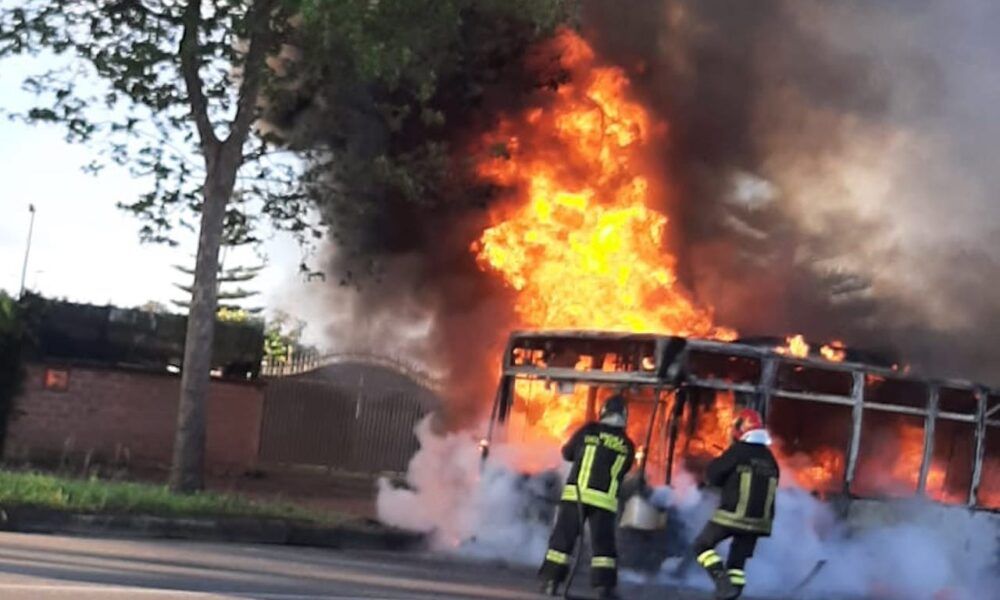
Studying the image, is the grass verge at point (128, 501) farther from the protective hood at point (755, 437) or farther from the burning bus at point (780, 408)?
the protective hood at point (755, 437)

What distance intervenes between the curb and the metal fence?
8.04 metres

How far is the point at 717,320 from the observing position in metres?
15.5

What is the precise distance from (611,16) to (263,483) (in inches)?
309

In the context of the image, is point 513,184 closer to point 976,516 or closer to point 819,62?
point 819,62

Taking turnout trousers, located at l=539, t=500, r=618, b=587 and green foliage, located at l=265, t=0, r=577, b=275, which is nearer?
turnout trousers, located at l=539, t=500, r=618, b=587

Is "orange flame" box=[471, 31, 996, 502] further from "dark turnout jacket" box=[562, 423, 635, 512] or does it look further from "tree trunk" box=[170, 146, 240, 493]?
"tree trunk" box=[170, 146, 240, 493]

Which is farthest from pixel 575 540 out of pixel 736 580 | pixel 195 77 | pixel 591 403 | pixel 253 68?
pixel 195 77

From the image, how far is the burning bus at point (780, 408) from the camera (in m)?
11.5

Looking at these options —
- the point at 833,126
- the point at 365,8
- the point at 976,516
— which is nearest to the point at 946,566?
the point at 976,516

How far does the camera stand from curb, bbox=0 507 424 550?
39.3 feet

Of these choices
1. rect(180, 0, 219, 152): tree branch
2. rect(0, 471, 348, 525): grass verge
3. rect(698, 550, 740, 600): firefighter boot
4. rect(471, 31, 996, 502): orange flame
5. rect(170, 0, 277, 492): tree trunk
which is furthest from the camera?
rect(170, 0, 277, 492): tree trunk

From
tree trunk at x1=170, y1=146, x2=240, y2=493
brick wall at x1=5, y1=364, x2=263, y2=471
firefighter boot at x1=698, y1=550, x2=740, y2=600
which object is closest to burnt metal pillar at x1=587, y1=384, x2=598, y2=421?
firefighter boot at x1=698, y1=550, x2=740, y2=600

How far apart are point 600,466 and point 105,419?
1039 cm

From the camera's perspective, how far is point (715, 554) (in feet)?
32.6
